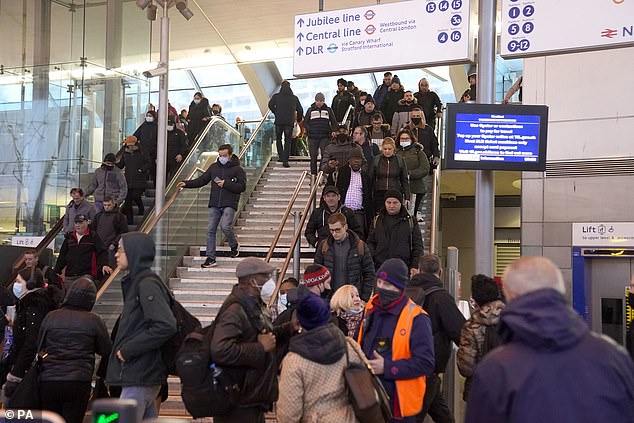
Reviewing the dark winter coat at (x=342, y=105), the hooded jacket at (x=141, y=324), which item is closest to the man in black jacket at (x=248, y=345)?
the hooded jacket at (x=141, y=324)

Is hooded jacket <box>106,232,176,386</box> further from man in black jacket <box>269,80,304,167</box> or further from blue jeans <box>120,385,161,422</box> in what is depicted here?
man in black jacket <box>269,80,304,167</box>

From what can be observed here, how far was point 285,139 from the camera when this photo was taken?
49.3ft

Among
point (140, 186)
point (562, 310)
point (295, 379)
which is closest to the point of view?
point (562, 310)

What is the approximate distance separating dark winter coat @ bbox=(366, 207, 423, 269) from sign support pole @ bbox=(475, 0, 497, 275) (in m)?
0.65

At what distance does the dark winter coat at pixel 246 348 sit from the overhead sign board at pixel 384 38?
5069 millimetres

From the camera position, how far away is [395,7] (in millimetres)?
9227

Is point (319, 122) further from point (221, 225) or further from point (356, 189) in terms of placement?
point (356, 189)

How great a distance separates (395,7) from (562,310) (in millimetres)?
7013

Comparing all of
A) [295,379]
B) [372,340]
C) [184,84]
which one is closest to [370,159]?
[372,340]

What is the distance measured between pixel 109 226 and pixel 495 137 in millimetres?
5342

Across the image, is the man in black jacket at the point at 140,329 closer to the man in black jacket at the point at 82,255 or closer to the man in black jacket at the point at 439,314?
the man in black jacket at the point at 439,314

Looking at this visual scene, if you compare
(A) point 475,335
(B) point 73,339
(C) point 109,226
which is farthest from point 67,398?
(C) point 109,226

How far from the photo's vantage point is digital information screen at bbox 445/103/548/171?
27.5ft

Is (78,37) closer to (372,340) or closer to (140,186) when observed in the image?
(140,186)
